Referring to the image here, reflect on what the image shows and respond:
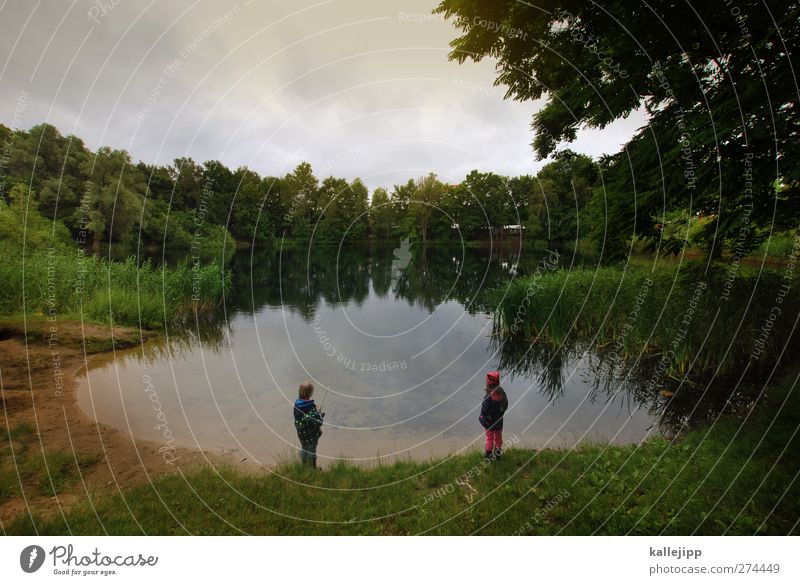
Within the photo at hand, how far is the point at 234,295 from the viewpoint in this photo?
25172mm

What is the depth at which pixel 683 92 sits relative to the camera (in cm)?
586

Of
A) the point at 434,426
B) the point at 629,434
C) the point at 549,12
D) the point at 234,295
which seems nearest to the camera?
the point at 549,12

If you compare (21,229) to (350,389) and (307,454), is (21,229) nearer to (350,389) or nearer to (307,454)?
(350,389)

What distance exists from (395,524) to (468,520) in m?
0.88

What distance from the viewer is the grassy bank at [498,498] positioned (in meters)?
4.14

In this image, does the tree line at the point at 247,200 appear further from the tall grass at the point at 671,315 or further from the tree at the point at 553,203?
the tall grass at the point at 671,315

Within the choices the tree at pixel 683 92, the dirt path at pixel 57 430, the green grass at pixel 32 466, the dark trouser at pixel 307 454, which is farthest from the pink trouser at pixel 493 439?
the green grass at pixel 32 466

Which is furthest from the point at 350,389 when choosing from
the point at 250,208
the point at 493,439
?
the point at 250,208

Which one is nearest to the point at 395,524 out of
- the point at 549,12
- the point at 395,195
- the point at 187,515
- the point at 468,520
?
the point at 468,520

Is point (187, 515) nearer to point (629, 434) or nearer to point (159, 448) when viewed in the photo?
point (159, 448)

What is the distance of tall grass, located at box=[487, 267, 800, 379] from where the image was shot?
9.27 meters

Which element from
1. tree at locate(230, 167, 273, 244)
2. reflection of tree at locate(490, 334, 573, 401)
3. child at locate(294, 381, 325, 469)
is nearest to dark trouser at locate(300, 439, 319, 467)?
child at locate(294, 381, 325, 469)

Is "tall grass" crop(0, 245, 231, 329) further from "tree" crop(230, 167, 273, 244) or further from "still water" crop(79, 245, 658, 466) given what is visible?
"tree" crop(230, 167, 273, 244)

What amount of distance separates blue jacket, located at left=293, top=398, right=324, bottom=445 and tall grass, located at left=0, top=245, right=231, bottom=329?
490 inches
